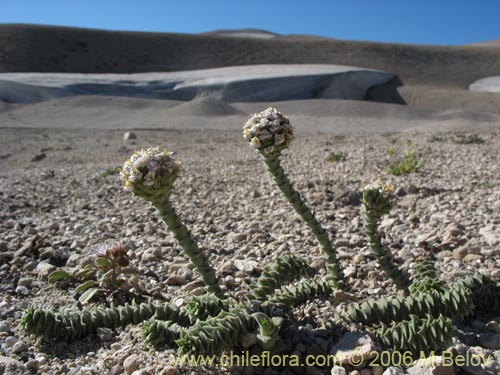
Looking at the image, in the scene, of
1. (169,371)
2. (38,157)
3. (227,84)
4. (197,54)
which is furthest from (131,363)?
(197,54)

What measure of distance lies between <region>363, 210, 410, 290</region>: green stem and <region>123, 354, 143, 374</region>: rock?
4.82ft

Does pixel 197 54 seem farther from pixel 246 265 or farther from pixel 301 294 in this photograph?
pixel 301 294

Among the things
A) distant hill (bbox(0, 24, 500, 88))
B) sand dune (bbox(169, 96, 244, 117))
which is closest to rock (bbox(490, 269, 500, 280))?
sand dune (bbox(169, 96, 244, 117))

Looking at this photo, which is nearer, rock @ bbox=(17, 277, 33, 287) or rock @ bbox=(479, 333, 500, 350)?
rock @ bbox=(479, 333, 500, 350)

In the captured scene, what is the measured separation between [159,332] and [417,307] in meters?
1.32

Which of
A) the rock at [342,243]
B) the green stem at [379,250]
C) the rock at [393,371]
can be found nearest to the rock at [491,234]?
the rock at [342,243]

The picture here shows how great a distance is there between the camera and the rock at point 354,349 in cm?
228

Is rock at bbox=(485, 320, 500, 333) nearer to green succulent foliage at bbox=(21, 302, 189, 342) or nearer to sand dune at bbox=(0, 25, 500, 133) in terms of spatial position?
green succulent foliage at bbox=(21, 302, 189, 342)

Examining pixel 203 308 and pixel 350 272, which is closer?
pixel 203 308

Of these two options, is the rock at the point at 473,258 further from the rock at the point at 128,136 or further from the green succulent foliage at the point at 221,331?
the rock at the point at 128,136

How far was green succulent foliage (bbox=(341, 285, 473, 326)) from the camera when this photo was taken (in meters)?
2.44

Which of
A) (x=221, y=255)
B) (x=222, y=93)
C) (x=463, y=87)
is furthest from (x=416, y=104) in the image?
(x=221, y=255)

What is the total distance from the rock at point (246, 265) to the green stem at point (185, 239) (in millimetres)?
1085

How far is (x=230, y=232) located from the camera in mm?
5184
